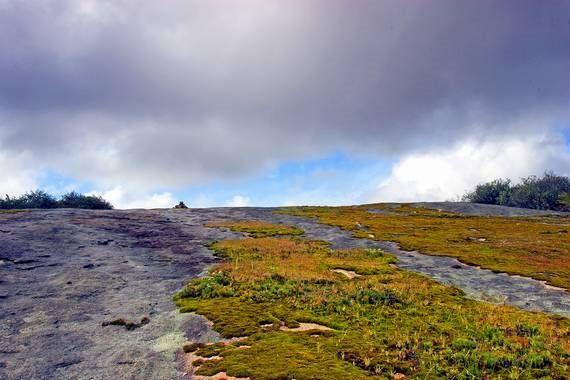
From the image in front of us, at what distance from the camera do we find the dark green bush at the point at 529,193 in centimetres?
15488

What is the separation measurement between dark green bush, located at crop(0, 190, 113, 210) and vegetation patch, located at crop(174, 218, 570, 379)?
316 ft

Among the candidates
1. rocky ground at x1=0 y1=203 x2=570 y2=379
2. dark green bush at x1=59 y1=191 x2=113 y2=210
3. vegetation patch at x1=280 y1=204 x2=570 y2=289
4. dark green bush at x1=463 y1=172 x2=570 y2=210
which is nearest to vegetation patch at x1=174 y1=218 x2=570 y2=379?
rocky ground at x1=0 y1=203 x2=570 y2=379

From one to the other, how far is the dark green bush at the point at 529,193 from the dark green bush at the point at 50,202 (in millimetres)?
138140

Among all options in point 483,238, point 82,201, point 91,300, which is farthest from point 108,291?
point 82,201

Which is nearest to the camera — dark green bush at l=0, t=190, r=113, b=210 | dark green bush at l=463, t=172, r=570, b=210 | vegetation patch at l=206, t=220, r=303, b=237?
vegetation patch at l=206, t=220, r=303, b=237

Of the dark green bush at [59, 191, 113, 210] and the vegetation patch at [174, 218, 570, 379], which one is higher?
the dark green bush at [59, 191, 113, 210]

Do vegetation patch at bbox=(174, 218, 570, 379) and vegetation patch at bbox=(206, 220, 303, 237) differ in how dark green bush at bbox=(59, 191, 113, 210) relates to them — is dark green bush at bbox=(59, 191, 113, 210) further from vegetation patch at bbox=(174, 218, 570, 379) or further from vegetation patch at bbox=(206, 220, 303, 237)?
vegetation patch at bbox=(174, 218, 570, 379)

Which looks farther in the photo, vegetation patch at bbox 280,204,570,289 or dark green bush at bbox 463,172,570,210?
dark green bush at bbox 463,172,570,210

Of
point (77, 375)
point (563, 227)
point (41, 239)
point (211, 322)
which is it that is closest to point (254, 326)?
point (211, 322)

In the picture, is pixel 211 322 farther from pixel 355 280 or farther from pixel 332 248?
pixel 332 248

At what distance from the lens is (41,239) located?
44906 millimetres

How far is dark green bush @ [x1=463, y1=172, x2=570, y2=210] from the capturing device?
15488 centimetres

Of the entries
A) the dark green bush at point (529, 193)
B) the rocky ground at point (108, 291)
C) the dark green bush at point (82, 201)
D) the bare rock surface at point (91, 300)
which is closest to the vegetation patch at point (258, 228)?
the rocky ground at point (108, 291)

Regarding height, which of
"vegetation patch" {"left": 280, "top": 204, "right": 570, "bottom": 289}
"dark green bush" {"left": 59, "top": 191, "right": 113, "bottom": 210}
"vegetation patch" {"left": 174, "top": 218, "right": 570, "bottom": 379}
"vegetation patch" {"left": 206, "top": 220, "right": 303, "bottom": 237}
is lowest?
"vegetation patch" {"left": 174, "top": 218, "right": 570, "bottom": 379}
